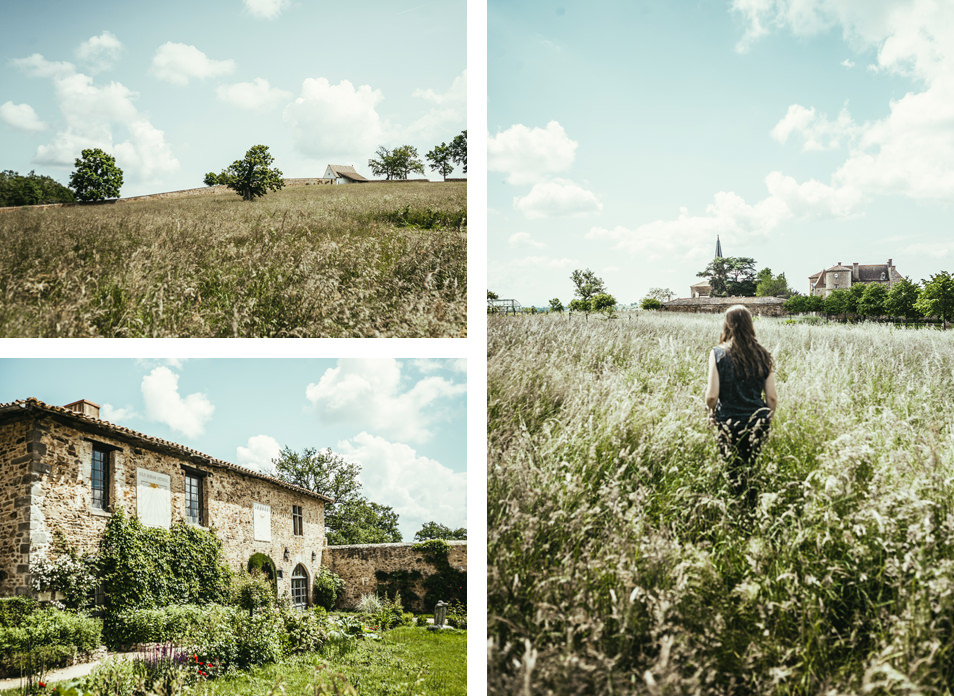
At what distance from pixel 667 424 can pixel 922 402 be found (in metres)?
1.19

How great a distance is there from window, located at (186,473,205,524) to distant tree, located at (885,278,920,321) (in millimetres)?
4442

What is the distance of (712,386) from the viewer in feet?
8.36

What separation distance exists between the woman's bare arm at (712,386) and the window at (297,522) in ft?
9.91

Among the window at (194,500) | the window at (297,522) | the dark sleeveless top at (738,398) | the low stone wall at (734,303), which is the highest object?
the low stone wall at (734,303)

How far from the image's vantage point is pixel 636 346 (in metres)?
2.79

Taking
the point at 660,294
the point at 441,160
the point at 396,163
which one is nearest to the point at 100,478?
the point at 396,163

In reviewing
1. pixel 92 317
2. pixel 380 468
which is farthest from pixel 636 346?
pixel 92 317

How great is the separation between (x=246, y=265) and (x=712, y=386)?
2.39 m

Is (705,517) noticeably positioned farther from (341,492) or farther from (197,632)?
(197,632)

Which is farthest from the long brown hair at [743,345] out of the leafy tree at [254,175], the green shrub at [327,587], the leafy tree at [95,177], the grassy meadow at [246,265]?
the leafy tree at [95,177]

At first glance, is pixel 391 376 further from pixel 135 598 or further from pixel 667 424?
pixel 135 598

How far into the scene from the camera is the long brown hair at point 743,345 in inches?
99.7

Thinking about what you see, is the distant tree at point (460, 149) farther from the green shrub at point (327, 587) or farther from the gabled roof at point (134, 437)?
the green shrub at point (327, 587)

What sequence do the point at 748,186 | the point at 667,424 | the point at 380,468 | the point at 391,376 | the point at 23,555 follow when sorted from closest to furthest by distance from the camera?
the point at 667,424 → the point at 748,186 → the point at 391,376 → the point at 380,468 → the point at 23,555
